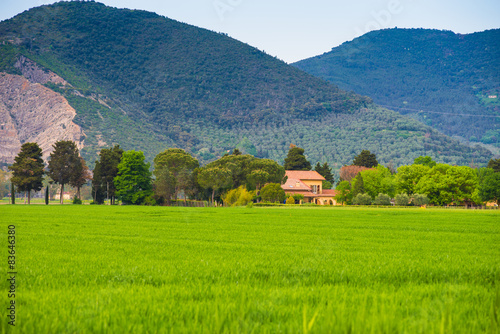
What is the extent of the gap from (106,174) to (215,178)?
28.2 m

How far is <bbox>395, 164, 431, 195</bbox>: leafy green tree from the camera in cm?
9312

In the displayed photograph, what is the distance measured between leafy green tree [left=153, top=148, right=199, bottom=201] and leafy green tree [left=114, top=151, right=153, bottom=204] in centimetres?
395

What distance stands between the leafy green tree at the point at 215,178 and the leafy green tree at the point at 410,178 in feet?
129

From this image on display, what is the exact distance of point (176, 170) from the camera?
336 ft

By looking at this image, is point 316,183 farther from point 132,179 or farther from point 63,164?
point 63,164

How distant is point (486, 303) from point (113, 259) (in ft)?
24.7

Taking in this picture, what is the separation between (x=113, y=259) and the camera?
31.3ft

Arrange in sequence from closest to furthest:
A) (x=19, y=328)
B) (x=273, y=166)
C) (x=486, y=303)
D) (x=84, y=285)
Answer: (x=19, y=328), (x=486, y=303), (x=84, y=285), (x=273, y=166)

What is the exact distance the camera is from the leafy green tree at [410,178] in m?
93.1

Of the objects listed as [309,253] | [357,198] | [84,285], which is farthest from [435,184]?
[84,285]

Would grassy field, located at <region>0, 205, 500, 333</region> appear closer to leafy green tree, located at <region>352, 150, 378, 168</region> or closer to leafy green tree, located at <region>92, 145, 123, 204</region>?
leafy green tree, located at <region>92, 145, 123, 204</region>

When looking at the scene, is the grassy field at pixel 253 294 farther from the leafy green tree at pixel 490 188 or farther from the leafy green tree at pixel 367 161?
the leafy green tree at pixel 367 161

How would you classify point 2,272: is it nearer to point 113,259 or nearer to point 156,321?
point 113,259

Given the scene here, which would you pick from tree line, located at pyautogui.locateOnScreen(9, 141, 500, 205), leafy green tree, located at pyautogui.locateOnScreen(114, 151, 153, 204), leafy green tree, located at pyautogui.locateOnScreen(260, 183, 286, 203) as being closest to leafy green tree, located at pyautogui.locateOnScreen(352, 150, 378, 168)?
tree line, located at pyautogui.locateOnScreen(9, 141, 500, 205)
